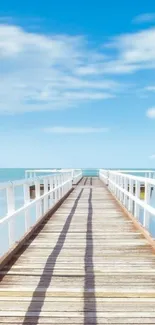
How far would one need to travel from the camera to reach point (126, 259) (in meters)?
4.90

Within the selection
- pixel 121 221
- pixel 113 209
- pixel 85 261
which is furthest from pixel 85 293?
pixel 113 209

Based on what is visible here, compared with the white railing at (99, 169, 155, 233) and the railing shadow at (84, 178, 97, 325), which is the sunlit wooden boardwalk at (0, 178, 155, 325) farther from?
the white railing at (99, 169, 155, 233)

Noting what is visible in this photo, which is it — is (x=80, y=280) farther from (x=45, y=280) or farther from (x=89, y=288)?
(x=45, y=280)

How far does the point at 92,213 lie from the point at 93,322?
21.3ft

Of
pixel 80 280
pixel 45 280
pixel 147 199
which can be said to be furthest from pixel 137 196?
pixel 45 280

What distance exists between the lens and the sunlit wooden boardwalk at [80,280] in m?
3.14

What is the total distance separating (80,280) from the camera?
13.1ft

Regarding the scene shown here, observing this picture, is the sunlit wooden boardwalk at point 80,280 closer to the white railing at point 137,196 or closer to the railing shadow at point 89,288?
the railing shadow at point 89,288

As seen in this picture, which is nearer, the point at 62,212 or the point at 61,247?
the point at 61,247

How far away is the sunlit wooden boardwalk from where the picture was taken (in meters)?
3.14

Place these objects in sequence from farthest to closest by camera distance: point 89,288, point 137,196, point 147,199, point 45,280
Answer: point 137,196 < point 147,199 < point 45,280 < point 89,288

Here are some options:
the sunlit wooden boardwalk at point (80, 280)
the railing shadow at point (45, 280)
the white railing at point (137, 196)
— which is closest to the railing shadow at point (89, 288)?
the sunlit wooden boardwalk at point (80, 280)

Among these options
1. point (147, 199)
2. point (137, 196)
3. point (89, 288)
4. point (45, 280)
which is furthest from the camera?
point (137, 196)

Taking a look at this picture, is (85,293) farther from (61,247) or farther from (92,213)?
(92,213)
